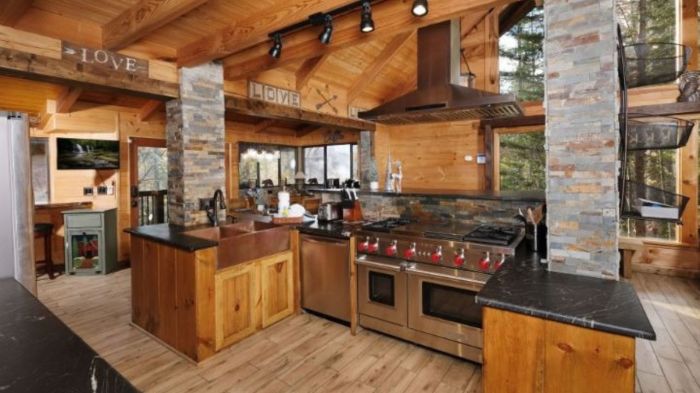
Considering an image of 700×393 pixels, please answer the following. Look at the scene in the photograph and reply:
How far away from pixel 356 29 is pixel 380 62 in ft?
10.6

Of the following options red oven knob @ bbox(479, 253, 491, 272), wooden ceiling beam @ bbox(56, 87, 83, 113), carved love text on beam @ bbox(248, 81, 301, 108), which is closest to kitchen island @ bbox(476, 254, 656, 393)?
red oven knob @ bbox(479, 253, 491, 272)

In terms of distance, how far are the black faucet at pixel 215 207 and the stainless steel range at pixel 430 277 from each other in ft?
4.77

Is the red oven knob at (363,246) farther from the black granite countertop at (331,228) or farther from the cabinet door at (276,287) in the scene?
the cabinet door at (276,287)

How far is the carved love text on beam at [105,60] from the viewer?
2668 mm

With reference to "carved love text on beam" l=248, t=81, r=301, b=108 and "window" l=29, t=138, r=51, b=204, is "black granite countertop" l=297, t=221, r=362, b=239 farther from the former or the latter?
"window" l=29, t=138, r=51, b=204

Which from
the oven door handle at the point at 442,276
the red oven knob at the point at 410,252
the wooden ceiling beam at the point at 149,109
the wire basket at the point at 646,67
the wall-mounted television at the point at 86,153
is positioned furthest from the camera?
the wooden ceiling beam at the point at 149,109

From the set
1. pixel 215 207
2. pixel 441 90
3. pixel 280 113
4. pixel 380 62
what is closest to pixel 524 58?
pixel 380 62

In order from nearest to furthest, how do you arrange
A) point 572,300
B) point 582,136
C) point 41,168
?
1. point 572,300
2. point 582,136
3. point 41,168

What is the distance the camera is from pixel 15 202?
5.45 ft

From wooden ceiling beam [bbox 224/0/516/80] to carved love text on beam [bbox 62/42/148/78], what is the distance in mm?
831

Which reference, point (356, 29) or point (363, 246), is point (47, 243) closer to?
point (363, 246)

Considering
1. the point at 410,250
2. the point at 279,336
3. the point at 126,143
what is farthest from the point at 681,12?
the point at 126,143

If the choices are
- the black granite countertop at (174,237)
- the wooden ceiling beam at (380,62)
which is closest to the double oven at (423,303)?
the black granite countertop at (174,237)

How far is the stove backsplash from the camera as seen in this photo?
297 centimetres
